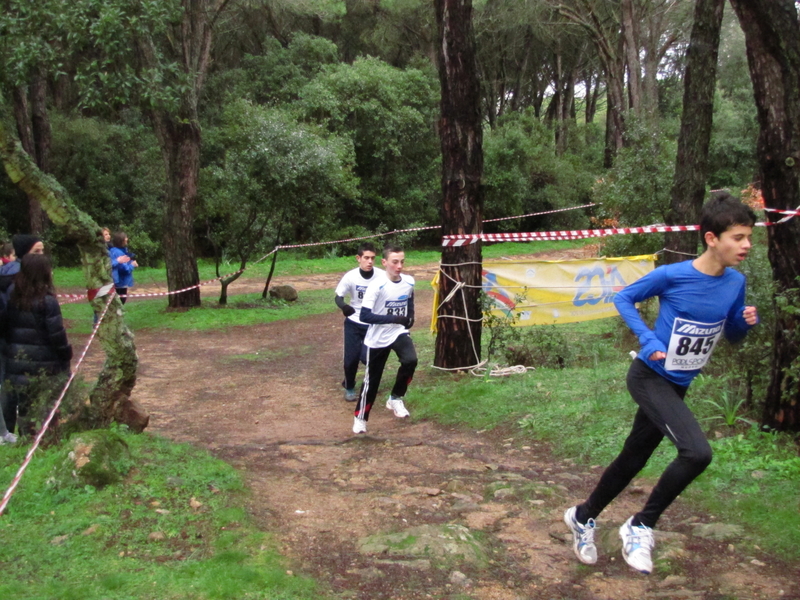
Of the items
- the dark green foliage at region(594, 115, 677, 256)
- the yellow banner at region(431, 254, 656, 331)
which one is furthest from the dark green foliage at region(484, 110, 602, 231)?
the yellow banner at region(431, 254, 656, 331)

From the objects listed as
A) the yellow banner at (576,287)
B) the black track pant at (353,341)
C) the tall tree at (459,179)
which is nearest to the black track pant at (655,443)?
the black track pant at (353,341)

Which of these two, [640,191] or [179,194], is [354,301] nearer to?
Answer: [640,191]

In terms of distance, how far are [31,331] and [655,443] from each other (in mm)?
4634

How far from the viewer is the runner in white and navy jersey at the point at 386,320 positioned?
709cm

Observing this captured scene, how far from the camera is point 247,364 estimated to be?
11.4 meters

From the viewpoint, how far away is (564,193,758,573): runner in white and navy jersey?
3.79m

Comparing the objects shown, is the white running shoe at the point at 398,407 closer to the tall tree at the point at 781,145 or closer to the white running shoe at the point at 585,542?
the tall tree at the point at 781,145

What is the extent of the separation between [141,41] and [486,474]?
10.8 metres

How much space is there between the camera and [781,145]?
17.5 feet

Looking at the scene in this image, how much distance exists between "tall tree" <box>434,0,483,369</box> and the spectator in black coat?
4278mm

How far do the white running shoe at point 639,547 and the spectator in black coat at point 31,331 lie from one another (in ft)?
14.2

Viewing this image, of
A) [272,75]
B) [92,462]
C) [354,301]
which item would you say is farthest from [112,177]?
[92,462]

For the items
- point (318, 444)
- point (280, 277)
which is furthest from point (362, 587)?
point (280, 277)

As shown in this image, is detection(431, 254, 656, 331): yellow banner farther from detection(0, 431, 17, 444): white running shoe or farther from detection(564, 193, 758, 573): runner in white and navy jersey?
detection(564, 193, 758, 573): runner in white and navy jersey
